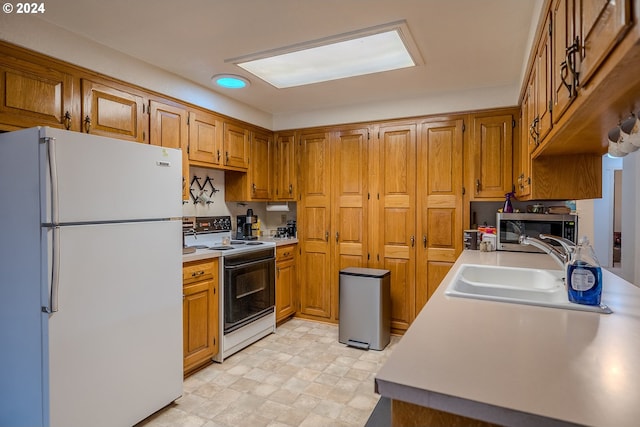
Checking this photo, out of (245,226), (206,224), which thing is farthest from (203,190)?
(245,226)

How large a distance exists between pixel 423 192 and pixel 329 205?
3.28ft

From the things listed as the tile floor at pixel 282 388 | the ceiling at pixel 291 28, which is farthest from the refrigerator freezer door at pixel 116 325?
the ceiling at pixel 291 28

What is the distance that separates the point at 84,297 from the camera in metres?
1.78

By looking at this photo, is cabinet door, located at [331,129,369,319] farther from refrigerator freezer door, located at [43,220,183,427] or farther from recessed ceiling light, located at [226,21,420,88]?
refrigerator freezer door, located at [43,220,183,427]

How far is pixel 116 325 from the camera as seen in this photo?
76.0 inches

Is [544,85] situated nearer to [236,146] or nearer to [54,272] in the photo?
[54,272]

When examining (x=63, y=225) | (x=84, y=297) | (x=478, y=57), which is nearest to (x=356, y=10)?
(x=478, y=57)

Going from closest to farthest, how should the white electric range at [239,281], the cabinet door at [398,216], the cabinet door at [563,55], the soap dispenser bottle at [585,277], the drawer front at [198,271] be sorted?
the cabinet door at [563,55]
the soap dispenser bottle at [585,277]
the drawer front at [198,271]
the white electric range at [239,281]
the cabinet door at [398,216]

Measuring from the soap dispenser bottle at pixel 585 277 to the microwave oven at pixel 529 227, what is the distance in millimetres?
A: 1395

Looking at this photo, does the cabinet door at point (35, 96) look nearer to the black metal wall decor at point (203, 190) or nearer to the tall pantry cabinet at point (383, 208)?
the black metal wall decor at point (203, 190)

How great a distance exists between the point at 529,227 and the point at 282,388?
2.26 meters

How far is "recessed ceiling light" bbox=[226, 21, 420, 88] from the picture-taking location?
225 cm

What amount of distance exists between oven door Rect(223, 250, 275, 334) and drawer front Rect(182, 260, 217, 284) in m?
0.15

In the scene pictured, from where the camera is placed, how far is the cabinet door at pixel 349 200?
12.2 ft
